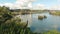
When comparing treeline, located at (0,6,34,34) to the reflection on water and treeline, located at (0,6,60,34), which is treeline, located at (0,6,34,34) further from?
the reflection on water

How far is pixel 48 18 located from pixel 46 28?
0.20m

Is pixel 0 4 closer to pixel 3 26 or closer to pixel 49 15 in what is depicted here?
pixel 3 26

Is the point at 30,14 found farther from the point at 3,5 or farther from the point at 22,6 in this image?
the point at 3,5

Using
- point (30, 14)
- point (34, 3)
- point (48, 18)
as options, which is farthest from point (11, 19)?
point (48, 18)

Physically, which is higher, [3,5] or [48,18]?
[3,5]

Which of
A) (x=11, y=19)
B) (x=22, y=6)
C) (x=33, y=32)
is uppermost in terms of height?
(x=22, y=6)

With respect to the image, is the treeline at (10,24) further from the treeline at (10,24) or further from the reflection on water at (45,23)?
the reflection on water at (45,23)

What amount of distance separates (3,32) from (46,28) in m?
0.85

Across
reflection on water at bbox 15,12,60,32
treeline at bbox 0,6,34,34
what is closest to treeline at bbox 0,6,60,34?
treeline at bbox 0,6,34,34

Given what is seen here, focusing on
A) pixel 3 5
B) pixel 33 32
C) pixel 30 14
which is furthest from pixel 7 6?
pixel 33 32

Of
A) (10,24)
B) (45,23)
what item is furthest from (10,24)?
(45,23)

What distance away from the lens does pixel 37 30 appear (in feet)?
8.71

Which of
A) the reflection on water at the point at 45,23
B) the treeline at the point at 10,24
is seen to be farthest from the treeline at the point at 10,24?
the reflection on water at the point at 45,23

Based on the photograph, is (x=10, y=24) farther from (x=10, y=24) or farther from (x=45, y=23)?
(x=45, y=23)
